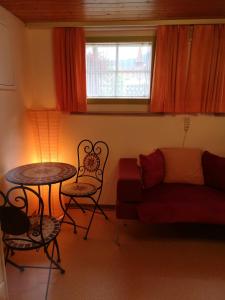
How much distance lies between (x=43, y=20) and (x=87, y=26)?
1.64 ft

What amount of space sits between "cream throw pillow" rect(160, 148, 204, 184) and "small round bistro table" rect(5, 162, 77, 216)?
3.66 ft

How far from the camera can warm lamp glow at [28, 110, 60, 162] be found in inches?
99.3

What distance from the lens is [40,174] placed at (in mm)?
2170

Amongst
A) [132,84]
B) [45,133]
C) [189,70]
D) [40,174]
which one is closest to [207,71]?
[189,70]

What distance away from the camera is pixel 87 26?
264 centimetres

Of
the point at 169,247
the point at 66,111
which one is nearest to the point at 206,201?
the point at 169,247

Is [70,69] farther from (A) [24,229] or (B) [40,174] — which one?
(A) [24,229]

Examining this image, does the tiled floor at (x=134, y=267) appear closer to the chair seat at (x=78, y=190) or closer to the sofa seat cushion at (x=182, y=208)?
the sofa seat cushion at (x=182, y=208)

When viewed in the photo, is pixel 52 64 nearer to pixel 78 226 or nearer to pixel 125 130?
pixel 125 130

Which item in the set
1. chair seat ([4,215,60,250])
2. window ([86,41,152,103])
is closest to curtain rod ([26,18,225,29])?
window ([86,41,152,103])

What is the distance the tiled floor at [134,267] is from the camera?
1.75 m

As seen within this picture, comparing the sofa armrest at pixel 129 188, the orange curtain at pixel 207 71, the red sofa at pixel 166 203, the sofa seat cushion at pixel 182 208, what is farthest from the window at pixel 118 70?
the sofa seat cushion at pixel 182 208

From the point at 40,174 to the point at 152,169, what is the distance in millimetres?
1169

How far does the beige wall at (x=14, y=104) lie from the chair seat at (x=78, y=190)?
1.98 ft
